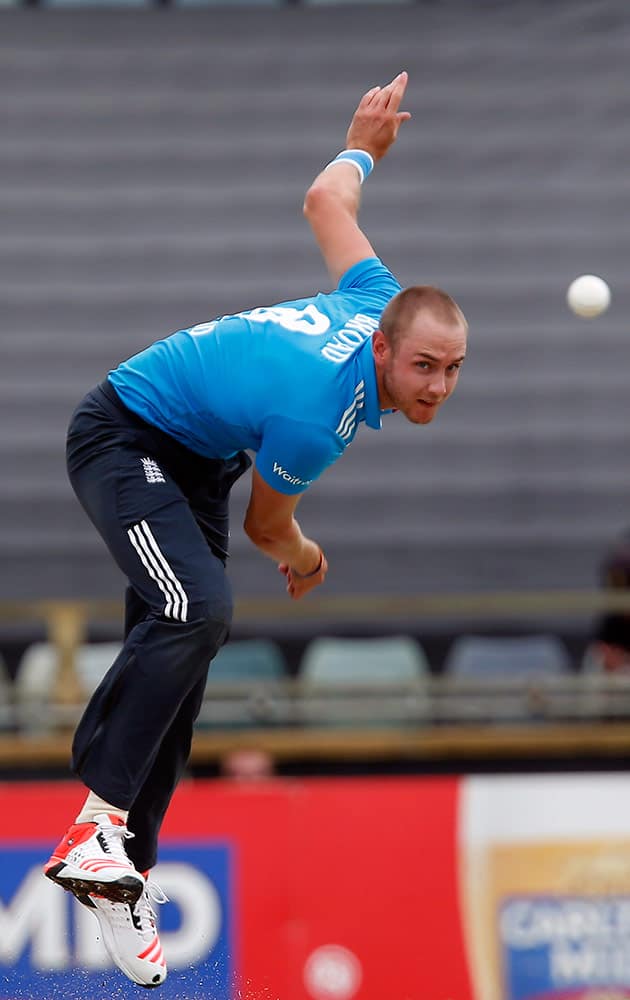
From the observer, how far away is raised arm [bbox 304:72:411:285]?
5.14m

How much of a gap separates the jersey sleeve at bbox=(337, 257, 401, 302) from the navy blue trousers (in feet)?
2.24

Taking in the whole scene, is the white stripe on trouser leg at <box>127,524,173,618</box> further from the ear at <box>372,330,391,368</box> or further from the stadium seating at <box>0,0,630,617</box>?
the stadium seating at <box>0,0,630,617</box>

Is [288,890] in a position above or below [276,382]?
below

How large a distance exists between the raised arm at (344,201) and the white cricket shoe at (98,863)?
1.76m

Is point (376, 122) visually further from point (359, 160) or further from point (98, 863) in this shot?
point (98, 863)

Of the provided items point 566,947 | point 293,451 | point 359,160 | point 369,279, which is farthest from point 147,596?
point 566,947

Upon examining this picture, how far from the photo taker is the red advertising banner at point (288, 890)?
7566 mm

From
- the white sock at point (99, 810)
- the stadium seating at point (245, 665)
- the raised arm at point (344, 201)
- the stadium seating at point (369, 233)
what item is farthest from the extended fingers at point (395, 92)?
the stadium seating at point (369, 233)

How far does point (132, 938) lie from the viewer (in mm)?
4785

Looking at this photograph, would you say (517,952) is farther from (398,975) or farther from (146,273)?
(146,273)

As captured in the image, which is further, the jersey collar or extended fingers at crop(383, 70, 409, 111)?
extended fingers at crop(383, 70, 409, 111)

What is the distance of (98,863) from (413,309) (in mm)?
1755

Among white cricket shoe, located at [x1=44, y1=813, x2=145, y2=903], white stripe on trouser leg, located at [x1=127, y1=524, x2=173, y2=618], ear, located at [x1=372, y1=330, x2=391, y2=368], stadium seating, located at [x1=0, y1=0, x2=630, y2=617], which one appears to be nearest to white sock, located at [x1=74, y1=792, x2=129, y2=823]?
white cricket shoe, located at [x1=44, y1=813, x2=145, y2=903]

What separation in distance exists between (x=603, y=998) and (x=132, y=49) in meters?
6.87
